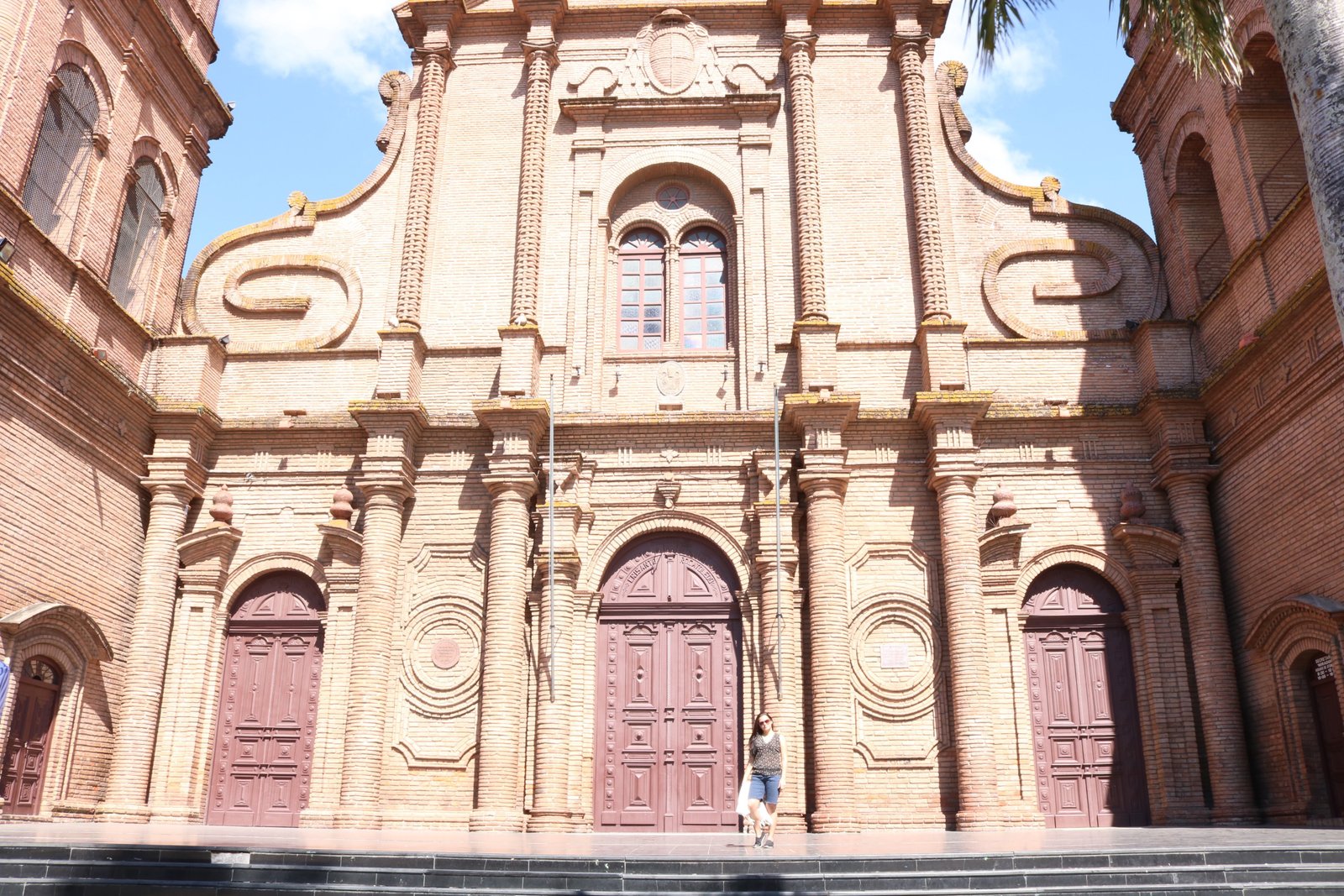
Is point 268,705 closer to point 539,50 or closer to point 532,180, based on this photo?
point 532,180

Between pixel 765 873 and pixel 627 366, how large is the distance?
10.1 metres

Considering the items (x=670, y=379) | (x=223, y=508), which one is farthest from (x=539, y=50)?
(x=223, y=508)

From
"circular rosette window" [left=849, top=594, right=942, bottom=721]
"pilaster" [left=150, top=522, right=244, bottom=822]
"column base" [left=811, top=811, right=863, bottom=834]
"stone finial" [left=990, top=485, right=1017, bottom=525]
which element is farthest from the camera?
"stone finial" [left=990, top=485, right=1017, bottom=525]

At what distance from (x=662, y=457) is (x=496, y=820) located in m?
5.51

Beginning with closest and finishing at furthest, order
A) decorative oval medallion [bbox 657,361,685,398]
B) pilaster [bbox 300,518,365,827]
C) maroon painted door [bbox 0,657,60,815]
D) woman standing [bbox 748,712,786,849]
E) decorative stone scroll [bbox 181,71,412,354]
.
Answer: woman standing [bbox 748,712,786,849]
maroon painted door [bbox 0,657,60,815]
pilaster [bbox 300,518,365,827]
decorative oval medallion [bbox 657,361,685,398]
decorative stone scroll [bbox 181,71,412,354]

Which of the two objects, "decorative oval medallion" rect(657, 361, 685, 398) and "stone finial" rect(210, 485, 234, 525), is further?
"decorative oval medallion" rect(657, 361, 685, 398)

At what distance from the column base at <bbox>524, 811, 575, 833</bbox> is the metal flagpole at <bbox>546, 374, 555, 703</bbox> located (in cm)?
144

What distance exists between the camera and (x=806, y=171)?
17922 millimetres

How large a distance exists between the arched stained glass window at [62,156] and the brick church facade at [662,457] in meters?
0.07

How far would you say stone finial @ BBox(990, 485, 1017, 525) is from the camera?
15.9m

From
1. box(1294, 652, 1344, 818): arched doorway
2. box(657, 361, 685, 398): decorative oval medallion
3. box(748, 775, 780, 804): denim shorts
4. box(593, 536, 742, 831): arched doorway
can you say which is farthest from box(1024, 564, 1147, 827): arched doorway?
box(657, 361, 685, 398): decorative oval medallion

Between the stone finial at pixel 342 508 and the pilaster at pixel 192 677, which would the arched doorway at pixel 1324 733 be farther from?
the pilaster at pixel 192 677

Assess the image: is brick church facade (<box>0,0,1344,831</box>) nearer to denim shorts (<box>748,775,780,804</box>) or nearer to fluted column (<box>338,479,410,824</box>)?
fluted column (<box>338,479,410,824</box>)

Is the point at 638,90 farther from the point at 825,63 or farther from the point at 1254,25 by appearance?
the point at 1254,25
